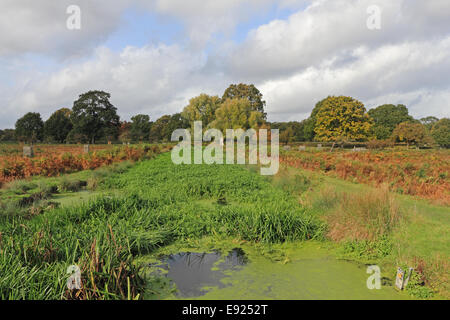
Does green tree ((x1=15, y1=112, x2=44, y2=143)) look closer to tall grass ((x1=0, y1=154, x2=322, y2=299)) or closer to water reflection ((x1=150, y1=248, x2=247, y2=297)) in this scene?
tall grass ((x1=0, y1=154, x2=322, y2=299))

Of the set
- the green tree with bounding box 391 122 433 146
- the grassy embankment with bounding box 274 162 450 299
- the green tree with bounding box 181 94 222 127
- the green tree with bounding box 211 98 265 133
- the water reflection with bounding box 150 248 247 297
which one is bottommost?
the water reflection with bounding box 150 248 247 297

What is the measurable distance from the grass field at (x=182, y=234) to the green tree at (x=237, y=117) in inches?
1235

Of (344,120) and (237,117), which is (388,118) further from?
(237,117)

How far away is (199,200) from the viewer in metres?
9.39

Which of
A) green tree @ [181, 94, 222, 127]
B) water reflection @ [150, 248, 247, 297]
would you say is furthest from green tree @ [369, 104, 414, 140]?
water reflection @ [150, 248, 247, 297]

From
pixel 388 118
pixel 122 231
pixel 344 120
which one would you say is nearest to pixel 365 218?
pixel 122 231

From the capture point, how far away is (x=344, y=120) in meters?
37.2

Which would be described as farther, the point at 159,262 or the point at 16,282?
the point at 159,262

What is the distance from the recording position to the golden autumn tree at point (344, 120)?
37.0 m

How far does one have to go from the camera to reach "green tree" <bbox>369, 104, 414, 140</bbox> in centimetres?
5844
